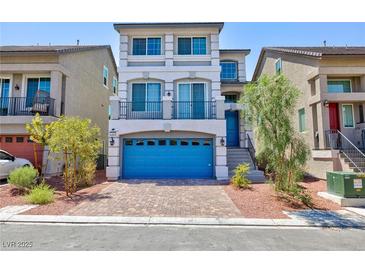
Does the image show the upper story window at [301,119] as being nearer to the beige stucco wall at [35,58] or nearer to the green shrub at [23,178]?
the green shrub at [23,178]

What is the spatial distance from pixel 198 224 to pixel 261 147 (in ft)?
15.4

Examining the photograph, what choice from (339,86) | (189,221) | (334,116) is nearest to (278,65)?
(339,86)

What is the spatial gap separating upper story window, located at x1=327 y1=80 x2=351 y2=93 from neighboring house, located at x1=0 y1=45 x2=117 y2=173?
1683 cm

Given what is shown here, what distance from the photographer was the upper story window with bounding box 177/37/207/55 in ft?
47.9

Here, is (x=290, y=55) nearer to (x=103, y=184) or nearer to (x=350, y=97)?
(x=350, y=97)

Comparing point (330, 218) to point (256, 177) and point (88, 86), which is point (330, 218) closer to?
point (256, 177)

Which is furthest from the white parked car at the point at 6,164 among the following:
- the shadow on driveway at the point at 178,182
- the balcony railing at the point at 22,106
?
the shadow on driveway at the point at 178,182

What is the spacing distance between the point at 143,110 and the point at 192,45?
5411mm

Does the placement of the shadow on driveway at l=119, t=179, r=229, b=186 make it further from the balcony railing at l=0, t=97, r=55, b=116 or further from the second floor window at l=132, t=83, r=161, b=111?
the balcony railing at l=0, t=97, r=55, b=116

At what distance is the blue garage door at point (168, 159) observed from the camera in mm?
13039

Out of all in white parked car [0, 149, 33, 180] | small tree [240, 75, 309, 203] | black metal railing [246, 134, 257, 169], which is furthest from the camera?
black metal railing [246, 134, 257, 169]

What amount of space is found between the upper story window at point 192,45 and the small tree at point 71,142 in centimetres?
809

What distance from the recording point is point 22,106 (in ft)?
46.5

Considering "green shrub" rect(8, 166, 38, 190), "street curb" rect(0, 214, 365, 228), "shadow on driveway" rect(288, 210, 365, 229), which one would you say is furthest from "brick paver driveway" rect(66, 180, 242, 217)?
"green shrub" rect(8, 166, 38, 190)
